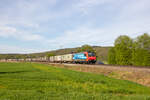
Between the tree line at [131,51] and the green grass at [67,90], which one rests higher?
the tree line at [131,51]

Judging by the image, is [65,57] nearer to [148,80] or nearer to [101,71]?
[101,71]

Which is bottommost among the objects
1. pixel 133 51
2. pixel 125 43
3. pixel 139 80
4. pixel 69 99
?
pixel 139 80

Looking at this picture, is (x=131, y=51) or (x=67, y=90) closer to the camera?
(x=67, y=90)

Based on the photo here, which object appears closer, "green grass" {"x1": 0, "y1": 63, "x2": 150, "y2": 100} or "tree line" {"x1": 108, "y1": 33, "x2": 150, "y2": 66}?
"green grass" {"x1": 0, "y1": 63, "x2": 150, "y2": 100}

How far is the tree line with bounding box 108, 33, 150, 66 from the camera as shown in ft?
151

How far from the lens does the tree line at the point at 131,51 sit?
46.1 m

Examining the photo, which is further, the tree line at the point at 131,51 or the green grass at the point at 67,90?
the tree line at the point at 131,51

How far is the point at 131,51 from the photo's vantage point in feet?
174

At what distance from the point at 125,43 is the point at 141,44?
296 inches

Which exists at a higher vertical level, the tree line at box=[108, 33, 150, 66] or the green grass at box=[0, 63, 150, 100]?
the tree line at box=[108, 33, 150, 66]

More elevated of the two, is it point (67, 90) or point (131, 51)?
point (131, 51)

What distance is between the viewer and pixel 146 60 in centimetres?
4456

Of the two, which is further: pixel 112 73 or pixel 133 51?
pixel 133 51

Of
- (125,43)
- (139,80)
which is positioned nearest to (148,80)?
(139,80)
